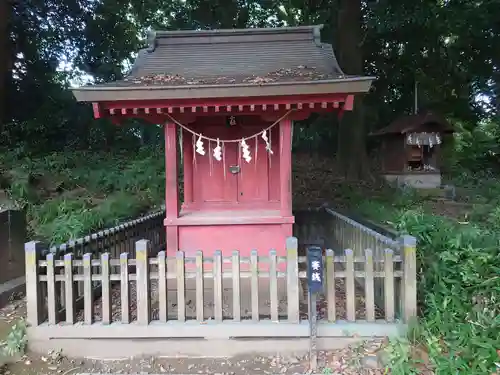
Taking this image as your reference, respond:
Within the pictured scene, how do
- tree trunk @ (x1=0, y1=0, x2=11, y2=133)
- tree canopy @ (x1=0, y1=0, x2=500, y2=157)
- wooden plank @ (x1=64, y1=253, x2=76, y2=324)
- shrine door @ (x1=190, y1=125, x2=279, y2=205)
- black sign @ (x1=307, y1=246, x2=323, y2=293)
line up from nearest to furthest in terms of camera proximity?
black sign @ (x1=307, y1=246, x2=323, y2=293) < wooden plank @ (x1=64, y1=253, x2=76, y2=324) < shrine door @ (x1=190, y1=125, x2=279, y2=205) < tree trunk @ (x1=0, y1=0, x2=11, y2=133) < tree canopy @ (x1=0, y1=0, x2=500, y2=157)

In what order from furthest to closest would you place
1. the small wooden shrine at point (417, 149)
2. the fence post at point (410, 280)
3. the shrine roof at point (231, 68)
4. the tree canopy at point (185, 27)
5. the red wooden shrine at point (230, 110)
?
the tree canopy at point (185, 27) < the small wooden shrine at point (417, 149) < the red wooden shrine at point (230, 110) < the shrine roof at point (231, 68) < the fence post at point (410, 280)

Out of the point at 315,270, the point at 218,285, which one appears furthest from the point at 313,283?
the point at 218,285

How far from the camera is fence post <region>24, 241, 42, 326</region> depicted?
4363mm

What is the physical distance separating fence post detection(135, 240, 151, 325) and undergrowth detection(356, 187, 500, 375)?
2.72 m

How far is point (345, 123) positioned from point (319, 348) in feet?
42.9

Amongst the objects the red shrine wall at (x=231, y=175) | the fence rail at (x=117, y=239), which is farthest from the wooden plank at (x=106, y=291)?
the red shrine wall at (x=231, y=175)

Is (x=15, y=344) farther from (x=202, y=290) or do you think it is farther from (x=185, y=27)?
(x=185, y=27)

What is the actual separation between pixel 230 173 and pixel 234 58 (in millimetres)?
2154

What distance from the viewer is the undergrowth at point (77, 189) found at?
8.79m

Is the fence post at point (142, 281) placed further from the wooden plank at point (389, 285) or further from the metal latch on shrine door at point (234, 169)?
the metal latch on shrine door at point (234, 169)

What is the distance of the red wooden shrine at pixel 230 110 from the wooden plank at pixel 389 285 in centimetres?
207

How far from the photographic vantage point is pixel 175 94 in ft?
18.4

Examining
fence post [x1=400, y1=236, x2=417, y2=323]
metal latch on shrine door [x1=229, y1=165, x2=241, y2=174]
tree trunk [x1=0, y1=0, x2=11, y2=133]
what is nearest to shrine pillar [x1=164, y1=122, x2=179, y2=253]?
metal latch on shrine door [x1=229, y1=165, x2=241, y2=174]

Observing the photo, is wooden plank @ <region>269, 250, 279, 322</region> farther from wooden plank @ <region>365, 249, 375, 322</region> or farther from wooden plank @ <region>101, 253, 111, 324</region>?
wooden plank @ <region>101, 253, 111, 324</region>
